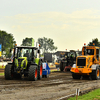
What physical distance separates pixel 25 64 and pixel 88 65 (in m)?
5.58

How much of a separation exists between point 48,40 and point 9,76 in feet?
464

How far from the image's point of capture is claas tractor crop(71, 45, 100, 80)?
64.5 ft

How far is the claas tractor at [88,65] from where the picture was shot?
1966 cm

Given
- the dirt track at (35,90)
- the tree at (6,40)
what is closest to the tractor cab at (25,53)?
the dirt track at (35,90)

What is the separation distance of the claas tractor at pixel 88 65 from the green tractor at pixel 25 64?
3.53 meters

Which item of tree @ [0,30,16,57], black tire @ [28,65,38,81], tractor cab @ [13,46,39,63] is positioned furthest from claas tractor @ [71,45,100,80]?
tree @ [0,30,16,57]

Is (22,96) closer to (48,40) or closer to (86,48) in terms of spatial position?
(86,48)

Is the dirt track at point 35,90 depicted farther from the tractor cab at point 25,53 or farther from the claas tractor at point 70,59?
the claas tractor at point 70,59

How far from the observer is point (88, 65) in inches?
790

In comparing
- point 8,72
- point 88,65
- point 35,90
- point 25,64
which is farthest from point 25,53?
point 35,90

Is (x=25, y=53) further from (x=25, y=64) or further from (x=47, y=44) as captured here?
(x=47, y=44)

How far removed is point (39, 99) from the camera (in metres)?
10.1

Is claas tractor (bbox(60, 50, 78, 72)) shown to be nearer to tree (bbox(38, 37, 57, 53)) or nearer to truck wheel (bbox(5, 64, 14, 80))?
truck wheel (bbox(5, 64, 14, 80))

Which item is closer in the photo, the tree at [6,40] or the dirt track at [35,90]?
the dirt track at [35,90]
